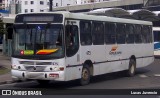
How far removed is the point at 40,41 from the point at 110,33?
467 centimetres

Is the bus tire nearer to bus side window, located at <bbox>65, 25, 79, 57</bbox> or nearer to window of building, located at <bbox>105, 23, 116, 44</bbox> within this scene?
bus side window, located at <bbox>65, 25, 79, 57</bbox>

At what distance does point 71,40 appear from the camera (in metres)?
16.1

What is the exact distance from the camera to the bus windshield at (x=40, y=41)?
15547mm

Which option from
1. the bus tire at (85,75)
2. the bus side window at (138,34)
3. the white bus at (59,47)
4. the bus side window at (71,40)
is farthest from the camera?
the bus side window at (138,34)

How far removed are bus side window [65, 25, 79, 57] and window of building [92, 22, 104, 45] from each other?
1608mm

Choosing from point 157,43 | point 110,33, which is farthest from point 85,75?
point 157,43

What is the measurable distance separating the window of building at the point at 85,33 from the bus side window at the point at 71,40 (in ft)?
1.48

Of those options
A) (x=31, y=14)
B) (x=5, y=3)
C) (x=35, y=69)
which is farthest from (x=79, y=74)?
(x=5, y=3)

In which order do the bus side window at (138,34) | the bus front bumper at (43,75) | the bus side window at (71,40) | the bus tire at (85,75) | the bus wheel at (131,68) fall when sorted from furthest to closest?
the bus side window at (138,34)
the bus wheel at (131,68)
the bus tire at (85,75)
the bus side window at (71,40)
the bus front bumper at (43,75)

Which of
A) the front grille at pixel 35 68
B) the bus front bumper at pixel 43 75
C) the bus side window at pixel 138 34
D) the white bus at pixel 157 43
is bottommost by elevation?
the white bus at pixel 157 43

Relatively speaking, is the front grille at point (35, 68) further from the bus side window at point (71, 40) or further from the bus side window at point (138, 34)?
the bus side window at point (138, 34)

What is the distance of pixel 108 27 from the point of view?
1923cm

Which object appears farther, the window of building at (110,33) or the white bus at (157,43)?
the white bus at (157,43)

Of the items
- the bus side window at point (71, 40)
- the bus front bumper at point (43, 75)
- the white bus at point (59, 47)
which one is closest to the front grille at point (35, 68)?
the white bus at point (59, 47)
